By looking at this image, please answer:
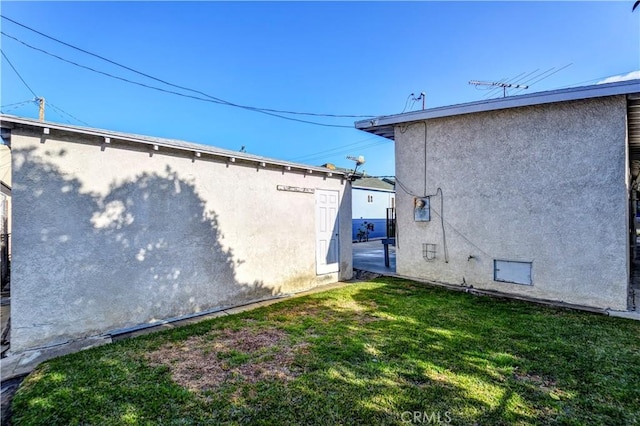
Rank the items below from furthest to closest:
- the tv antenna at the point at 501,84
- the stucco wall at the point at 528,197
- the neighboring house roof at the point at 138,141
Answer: the tv antenna at the point at 501,84, the stucco wall at the point at 528,197, the neighboring house roof at the point at 138,141

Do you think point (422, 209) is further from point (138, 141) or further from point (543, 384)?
point (138, 141)

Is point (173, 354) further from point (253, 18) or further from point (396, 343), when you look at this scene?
point (253, 18)

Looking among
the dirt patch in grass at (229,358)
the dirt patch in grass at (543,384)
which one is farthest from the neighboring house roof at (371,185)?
the dirt patch in grass at (543,384)

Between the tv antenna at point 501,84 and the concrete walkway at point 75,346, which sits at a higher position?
the tv antenna at point 501,84

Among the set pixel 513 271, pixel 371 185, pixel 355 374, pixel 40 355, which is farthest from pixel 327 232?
pixel 371 185

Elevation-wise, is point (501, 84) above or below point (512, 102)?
above

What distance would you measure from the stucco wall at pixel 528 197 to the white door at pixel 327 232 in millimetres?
2111

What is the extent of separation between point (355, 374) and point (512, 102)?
23.7 ft

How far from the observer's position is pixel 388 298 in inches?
283

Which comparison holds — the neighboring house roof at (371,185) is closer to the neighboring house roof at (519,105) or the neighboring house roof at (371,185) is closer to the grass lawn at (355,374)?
the neighboring house roof at (519,105)

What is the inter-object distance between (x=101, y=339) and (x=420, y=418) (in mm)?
→ 5055

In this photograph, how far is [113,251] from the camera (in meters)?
5.26

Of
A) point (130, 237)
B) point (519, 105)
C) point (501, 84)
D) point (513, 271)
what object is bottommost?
point (513, 271)

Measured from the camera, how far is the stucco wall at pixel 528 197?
6.30 metres
